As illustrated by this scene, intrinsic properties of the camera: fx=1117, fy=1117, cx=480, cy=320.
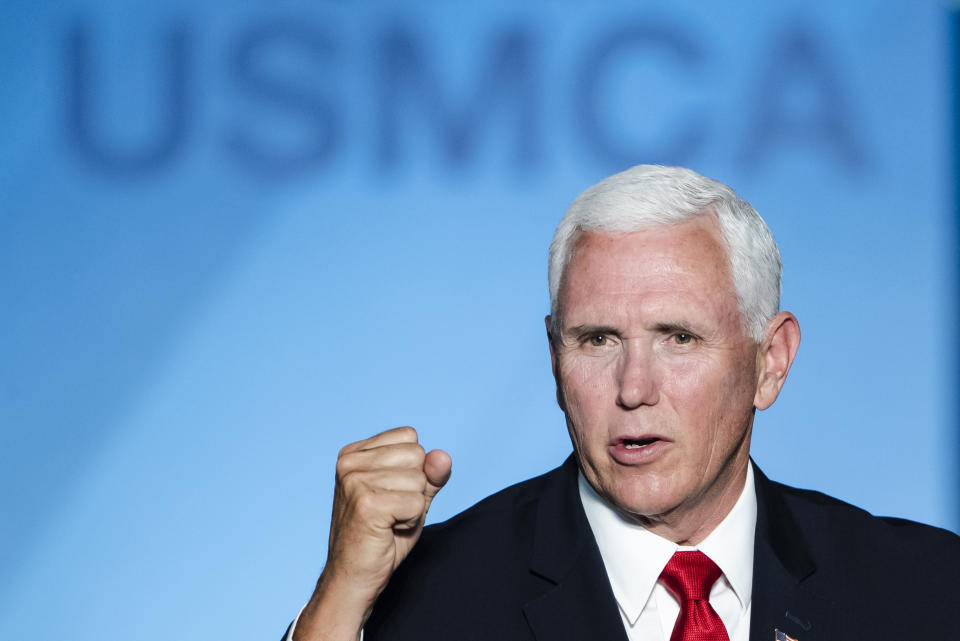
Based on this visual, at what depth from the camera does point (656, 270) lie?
1983mm

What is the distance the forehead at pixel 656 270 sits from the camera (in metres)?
1.98

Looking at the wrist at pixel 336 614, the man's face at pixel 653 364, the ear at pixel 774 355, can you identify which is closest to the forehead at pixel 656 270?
the man's face at pixel 653 364

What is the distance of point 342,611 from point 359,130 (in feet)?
6.51

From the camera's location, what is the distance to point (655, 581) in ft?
6.64

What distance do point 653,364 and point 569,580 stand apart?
16.7 inches

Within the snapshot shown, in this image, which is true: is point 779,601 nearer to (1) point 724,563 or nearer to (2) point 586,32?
(1) point 724,563

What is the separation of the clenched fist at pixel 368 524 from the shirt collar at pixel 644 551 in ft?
1.26

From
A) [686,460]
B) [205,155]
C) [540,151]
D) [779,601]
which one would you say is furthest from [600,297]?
[205,155]

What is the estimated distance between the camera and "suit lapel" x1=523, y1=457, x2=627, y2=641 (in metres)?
1.97

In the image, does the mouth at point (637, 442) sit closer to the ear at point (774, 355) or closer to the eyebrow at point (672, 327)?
the eyebrow at point (672, 327)

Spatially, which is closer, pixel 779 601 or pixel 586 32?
pixel 779 601

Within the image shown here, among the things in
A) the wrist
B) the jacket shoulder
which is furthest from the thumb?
the jacket shoulder

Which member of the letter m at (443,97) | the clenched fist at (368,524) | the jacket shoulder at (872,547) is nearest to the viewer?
the clenched fist at (368,524)

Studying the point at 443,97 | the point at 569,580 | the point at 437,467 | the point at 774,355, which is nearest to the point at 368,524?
the point at 437,467
